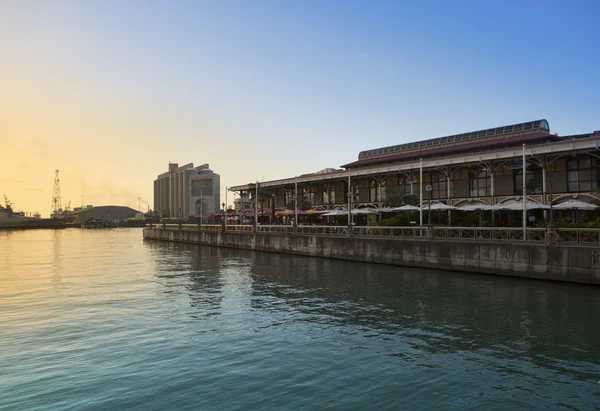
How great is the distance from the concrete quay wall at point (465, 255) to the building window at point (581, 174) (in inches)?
659

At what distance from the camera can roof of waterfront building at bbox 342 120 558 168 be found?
5003 centimetres

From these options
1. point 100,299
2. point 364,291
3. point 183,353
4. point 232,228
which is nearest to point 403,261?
point 364,291

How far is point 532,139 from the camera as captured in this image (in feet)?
157

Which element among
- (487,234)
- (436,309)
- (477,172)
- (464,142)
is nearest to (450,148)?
(464,142)

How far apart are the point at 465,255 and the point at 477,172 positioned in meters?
20.1

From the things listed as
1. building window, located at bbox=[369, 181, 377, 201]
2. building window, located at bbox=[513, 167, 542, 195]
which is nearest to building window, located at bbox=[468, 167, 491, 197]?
building window, located at bbox=[513, 167, 542, 195]

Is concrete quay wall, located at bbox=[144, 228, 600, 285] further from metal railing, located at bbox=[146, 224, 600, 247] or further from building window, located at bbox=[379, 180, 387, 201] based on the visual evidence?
building window, located at bbox=[379, 180, 387, 201]

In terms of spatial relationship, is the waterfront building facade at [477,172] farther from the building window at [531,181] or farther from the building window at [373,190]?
the building window at [373,190]

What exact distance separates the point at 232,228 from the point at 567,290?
50.9 m

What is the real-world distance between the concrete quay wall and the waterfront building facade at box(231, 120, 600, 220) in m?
4.52

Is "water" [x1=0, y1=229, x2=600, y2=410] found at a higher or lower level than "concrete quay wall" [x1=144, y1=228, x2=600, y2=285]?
lower

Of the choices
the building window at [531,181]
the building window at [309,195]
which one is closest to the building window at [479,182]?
the building window at [531,181]

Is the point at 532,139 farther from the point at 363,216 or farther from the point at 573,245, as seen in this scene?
the point at 573,245

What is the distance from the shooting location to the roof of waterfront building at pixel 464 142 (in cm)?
5003
